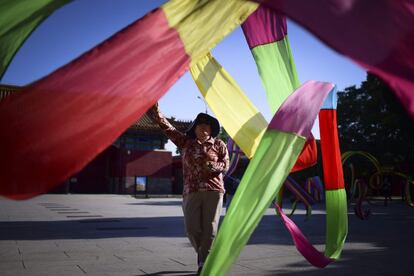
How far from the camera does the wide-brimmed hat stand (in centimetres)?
447

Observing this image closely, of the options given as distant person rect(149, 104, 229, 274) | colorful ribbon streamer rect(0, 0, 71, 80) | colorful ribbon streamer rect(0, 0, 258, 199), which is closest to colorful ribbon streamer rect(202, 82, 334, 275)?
colorful ribbon streamer rect(0, 0, 258, 199)

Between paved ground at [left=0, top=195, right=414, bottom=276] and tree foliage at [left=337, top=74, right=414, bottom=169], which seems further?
tree foliage at [left=337, top=74, right=414, bottom=169]

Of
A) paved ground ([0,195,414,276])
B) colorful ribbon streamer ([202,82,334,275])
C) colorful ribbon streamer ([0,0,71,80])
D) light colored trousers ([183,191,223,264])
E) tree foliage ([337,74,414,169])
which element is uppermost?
tree foliage ([337,74,414,169])

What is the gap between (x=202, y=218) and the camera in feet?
14.1

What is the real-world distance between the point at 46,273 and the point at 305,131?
137 inches

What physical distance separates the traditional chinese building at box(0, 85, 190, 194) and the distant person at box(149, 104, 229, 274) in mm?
30164

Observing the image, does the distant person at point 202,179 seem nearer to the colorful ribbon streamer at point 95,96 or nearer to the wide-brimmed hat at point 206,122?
the wide-brimmed hat at point 206,122

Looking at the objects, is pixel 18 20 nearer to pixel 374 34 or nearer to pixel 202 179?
pixel 374 34

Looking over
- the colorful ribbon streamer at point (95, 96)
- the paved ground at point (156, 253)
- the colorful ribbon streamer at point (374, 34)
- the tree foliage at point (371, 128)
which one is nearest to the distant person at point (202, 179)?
the paved ground at point (156, 253)

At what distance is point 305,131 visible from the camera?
2.75 m

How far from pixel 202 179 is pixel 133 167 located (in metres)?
32.2

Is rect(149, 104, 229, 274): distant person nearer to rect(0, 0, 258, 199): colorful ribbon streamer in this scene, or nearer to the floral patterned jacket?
the floral patterned jacket

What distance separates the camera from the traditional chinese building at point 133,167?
35.4 meters

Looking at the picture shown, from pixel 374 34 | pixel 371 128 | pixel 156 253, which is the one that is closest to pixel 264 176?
pixel 374 34
